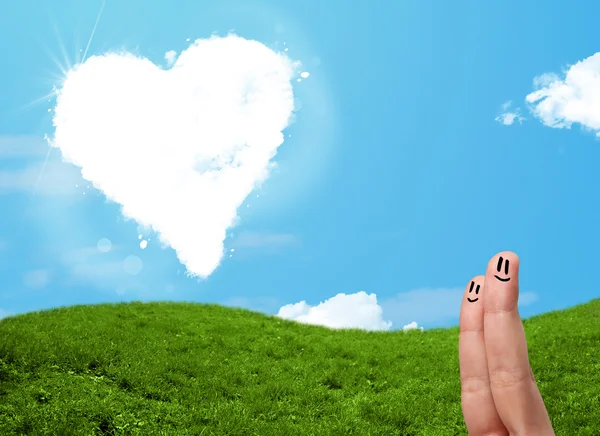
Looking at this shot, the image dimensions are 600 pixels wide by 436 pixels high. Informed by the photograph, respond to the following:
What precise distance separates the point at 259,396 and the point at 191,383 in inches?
63.6

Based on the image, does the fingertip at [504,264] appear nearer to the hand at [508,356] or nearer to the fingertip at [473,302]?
the hand at [508,356]

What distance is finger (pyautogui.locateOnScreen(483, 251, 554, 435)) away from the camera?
16.3ft

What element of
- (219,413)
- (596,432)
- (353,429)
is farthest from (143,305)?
(596,432)

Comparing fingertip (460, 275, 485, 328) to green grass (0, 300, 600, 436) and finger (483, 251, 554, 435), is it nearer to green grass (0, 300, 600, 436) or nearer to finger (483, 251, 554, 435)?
finger (483, 251, 554, 435)

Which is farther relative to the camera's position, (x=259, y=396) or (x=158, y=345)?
(x=158, y=345)

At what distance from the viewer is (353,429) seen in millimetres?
12484

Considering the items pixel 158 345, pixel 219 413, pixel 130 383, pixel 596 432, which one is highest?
pixel 158 345

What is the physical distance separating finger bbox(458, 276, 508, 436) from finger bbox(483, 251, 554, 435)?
21cm

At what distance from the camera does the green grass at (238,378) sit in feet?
40.3

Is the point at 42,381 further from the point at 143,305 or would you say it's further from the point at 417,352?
the point at 417,352

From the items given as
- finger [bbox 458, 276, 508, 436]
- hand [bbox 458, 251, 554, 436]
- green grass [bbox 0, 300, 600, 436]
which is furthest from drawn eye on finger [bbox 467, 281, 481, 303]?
green grass [bbox 0, 300, 600, 436]

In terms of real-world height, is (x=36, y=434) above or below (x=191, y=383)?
below

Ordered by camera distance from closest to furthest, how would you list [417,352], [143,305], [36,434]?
1. [36,434]
2. [417,352]
3. [143,305]

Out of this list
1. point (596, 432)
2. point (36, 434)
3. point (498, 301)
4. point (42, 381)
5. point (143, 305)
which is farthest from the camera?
point (143, 305)
